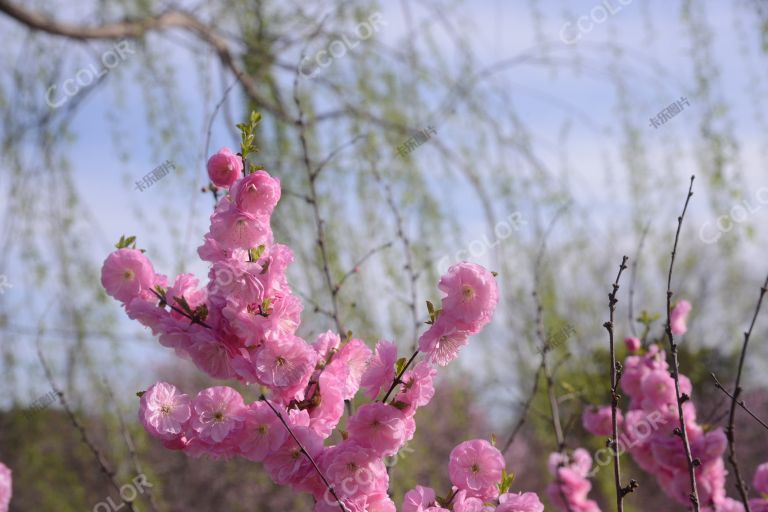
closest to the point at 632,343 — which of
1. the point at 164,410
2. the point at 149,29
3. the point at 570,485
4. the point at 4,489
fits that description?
the point at 570,485

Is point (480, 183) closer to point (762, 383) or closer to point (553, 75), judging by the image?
point (553, 75)

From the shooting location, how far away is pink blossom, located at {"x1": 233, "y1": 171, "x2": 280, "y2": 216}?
1.18 meters

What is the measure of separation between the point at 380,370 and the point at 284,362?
145 mm

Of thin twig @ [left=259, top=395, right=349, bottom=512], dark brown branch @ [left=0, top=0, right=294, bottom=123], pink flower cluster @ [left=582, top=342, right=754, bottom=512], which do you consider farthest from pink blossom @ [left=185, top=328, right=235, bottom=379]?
dark brown branch @ [left=0, top=0, right=294, bottom=123]

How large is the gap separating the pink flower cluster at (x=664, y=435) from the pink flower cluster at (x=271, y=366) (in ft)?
2.46

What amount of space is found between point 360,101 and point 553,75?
0.85 m

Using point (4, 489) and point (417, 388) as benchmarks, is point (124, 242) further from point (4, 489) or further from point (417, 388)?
point (4, 489)

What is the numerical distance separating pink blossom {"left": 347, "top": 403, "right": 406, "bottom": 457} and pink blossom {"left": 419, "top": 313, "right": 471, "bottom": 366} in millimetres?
98

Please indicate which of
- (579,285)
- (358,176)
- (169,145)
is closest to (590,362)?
(579,285)

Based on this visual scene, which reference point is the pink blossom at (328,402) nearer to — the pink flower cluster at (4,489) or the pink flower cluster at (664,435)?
the pink flower cluster at (664,435)

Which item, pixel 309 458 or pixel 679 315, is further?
pixel 679 315

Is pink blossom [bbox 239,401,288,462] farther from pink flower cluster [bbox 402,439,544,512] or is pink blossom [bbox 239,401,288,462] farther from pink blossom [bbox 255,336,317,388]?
pink flower cluster [bbox 402,439,544,512]

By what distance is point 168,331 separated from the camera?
1.17 m

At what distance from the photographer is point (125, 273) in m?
1.23
